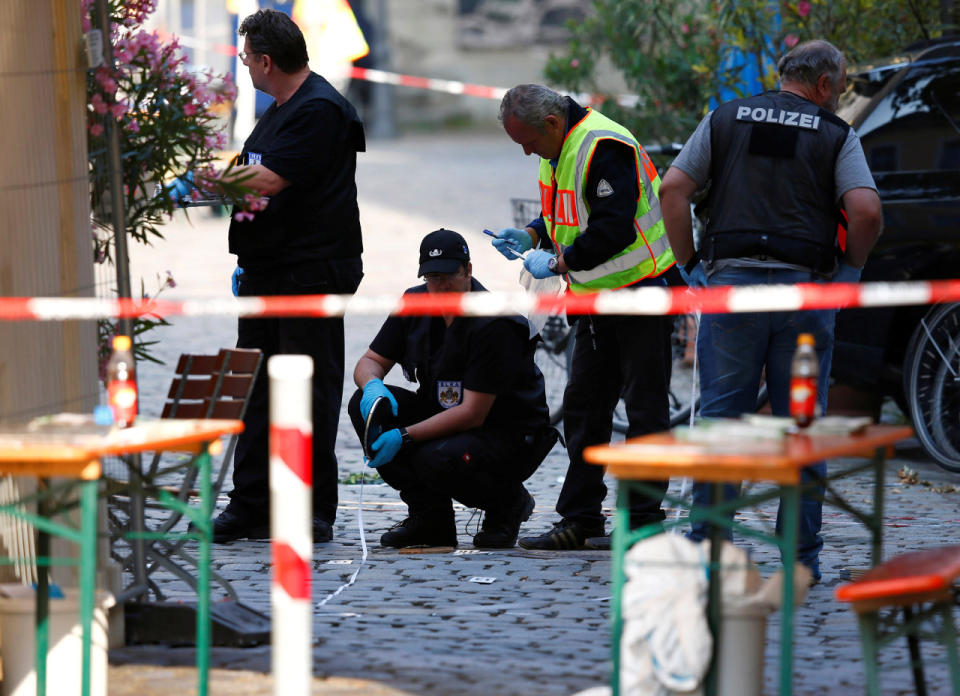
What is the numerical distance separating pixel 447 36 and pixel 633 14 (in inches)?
921

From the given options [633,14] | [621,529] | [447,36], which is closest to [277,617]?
[621,529]

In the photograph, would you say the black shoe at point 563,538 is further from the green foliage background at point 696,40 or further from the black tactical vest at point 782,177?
the green foliage background at point 696,40

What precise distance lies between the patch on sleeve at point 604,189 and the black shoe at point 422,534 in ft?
4.67

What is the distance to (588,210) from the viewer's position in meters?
6.34

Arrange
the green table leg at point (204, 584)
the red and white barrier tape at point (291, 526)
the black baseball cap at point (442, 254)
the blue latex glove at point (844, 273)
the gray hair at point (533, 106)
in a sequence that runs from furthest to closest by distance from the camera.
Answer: the black baseball cap at point (442, 254) < the gray hair at point (533, 106) < the blue latex glove at point (844, 273) < the green table leg at point (204, 584) < the red and white barrier tape at point (291, 526)

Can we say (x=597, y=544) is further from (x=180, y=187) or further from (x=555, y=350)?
(x=555, y=350)

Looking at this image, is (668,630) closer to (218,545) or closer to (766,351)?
(766,351)

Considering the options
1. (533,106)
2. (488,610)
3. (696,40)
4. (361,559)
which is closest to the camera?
(488,610)

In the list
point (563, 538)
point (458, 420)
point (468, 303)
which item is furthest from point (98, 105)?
point (563, 538)

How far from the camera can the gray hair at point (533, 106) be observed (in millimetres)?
6246

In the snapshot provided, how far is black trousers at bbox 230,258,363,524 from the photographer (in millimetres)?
6609

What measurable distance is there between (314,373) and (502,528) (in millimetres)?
964

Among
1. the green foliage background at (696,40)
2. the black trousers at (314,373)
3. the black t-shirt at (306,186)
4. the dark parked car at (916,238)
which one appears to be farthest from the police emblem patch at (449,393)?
the green foliage background at (696,40)

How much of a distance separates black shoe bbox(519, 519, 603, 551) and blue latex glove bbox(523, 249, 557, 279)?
0.97 m
